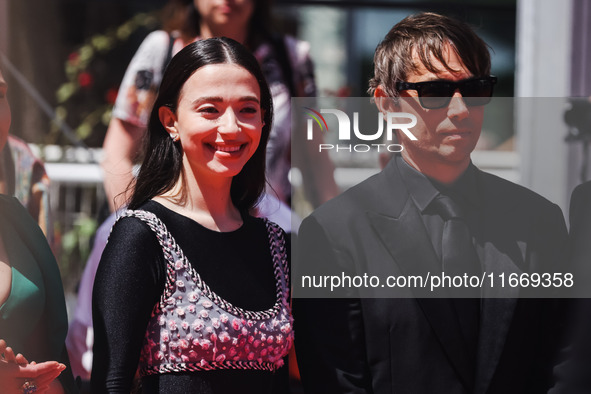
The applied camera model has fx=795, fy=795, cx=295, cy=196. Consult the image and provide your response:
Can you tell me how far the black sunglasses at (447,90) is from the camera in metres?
2.11

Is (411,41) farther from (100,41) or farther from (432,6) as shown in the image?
(100,41)

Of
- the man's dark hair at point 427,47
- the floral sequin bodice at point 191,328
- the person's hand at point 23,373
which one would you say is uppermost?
the man's dark hair at point 427,47

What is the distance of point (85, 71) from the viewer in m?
4.73

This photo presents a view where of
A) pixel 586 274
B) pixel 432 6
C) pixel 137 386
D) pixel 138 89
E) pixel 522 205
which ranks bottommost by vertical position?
pixel 137 386

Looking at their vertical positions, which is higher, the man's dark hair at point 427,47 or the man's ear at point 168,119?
the man's dark hair at point 427,47

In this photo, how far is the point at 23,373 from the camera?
1938 mm

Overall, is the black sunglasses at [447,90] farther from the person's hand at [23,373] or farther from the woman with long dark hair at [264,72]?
the person's hand at [23,373]

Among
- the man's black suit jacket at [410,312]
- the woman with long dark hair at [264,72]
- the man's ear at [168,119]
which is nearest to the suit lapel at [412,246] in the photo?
the man's black suit jacket at [410,312]

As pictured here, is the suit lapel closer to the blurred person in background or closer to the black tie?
the black tie

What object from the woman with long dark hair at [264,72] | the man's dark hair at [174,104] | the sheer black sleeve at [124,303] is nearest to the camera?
the sheer black sleeve at [124,303]

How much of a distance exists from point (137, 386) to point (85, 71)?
306 centimetres

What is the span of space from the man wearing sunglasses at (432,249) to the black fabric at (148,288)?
211 mm

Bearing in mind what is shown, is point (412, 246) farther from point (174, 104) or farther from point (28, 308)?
point (28, 308)

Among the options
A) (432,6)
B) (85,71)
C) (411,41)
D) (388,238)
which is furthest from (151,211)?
(85,71)
